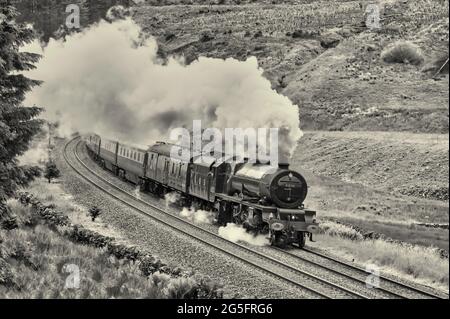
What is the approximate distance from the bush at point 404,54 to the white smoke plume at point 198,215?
4250 cm

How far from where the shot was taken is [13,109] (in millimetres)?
14344

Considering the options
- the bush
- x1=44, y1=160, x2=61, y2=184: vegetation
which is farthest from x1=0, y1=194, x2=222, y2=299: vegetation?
the bush

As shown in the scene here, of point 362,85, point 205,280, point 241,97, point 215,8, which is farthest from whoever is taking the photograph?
point 215,8

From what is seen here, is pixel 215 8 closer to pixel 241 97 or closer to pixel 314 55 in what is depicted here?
pixel 314 55

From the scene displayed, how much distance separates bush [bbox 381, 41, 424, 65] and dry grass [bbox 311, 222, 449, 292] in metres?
43.3

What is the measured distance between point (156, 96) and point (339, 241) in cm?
1832

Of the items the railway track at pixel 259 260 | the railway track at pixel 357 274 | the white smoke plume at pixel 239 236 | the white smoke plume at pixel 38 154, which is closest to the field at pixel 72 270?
the railway track at pixel 259 260

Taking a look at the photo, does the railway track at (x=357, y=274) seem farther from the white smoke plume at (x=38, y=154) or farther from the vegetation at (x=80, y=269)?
the white smoke plume at (x=38, y=154)

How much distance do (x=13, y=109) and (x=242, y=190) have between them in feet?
33.1

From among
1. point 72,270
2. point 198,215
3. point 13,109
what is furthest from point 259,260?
→ point 198,215

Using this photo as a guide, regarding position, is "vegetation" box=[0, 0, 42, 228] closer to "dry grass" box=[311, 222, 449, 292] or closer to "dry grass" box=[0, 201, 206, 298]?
"dry grass" box=[0, 201, 206, 298]

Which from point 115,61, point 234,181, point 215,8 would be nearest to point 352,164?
point 115,61

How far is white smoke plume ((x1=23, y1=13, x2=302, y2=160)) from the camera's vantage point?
3014 cm

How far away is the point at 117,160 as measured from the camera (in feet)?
130
